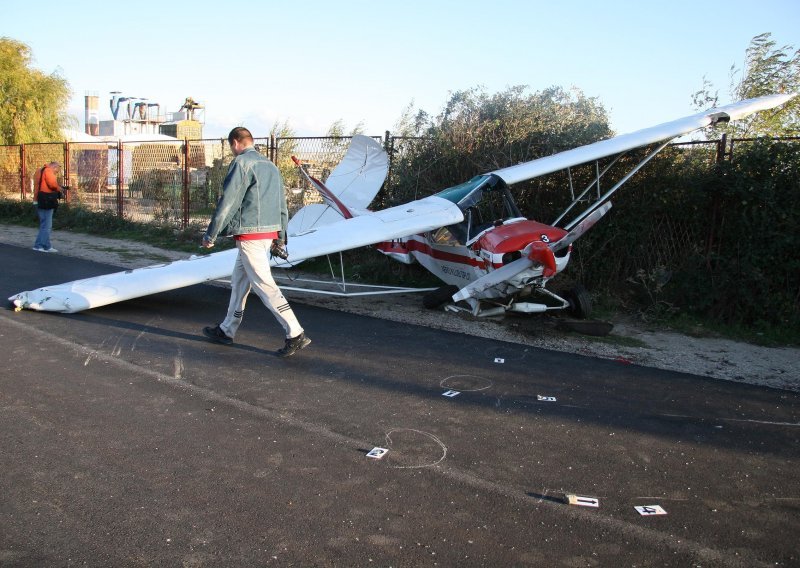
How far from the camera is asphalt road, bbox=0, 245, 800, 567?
2934mm

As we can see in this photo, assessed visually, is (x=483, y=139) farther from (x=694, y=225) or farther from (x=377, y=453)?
(x=377, y=453)

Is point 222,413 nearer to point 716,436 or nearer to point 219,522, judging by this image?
point 219,522

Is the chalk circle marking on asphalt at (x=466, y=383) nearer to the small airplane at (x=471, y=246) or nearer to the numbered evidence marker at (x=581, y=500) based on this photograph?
the numbered evidence marker at (x=581, y=500)

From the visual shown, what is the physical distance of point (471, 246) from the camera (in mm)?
7922

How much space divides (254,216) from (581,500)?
12.4ft

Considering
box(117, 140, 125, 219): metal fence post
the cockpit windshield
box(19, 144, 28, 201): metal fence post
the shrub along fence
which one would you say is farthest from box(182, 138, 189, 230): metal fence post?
the cockpit windshield

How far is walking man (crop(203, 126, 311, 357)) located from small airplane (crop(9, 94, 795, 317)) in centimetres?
140

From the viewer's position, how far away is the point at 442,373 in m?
5.69

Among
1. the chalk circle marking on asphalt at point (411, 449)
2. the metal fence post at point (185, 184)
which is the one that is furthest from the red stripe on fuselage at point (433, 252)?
Answer: the metal fence post at point (185, 184)

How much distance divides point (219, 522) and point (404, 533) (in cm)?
94

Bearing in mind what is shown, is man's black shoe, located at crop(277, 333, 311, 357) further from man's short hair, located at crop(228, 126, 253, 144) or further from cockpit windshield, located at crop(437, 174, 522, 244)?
cockpit windshield, located at crop(437, 174, 522, 244)

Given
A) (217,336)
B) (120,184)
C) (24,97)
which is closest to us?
(217,336)

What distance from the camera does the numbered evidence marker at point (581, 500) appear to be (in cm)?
336

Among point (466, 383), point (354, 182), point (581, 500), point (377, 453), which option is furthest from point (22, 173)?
point (581, 500)
